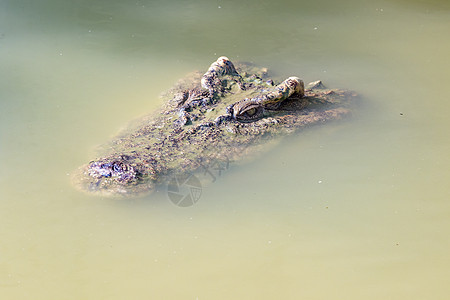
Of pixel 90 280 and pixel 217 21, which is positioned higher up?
pixel 217 21

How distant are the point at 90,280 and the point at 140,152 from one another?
1.19 metres

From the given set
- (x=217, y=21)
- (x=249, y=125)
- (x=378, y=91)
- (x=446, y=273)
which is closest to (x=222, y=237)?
(x=249, y=125)

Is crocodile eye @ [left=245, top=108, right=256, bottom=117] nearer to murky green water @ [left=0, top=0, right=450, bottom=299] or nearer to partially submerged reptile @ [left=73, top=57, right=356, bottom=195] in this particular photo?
partially submerged reptile @ [left=73, top=57, right=356, bottom=195]

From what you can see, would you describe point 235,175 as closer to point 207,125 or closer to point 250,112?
point 207,125

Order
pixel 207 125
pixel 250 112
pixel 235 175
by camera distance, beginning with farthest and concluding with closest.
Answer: pixel 250 112 → pixel 207 125 → pixel 235 175

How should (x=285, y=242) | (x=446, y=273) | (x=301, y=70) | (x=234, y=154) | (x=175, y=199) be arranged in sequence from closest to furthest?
(x=446, y=273) < (x=285, y=242) < (x=175, y=199) < (x=234, y=154) < (x=301, y=70)

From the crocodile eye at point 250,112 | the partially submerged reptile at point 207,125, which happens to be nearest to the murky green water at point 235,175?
the partially submerged reptile at point 207,125

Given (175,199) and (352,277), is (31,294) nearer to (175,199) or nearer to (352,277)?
(175,199)

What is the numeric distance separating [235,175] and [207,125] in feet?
1.79

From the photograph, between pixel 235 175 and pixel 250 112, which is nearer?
pixel 235 175

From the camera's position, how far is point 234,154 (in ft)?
13.3

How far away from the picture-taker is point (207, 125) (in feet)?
13.4

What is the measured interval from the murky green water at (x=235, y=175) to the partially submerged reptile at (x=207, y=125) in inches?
6.7

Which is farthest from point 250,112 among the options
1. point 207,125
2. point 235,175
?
point 235,175
